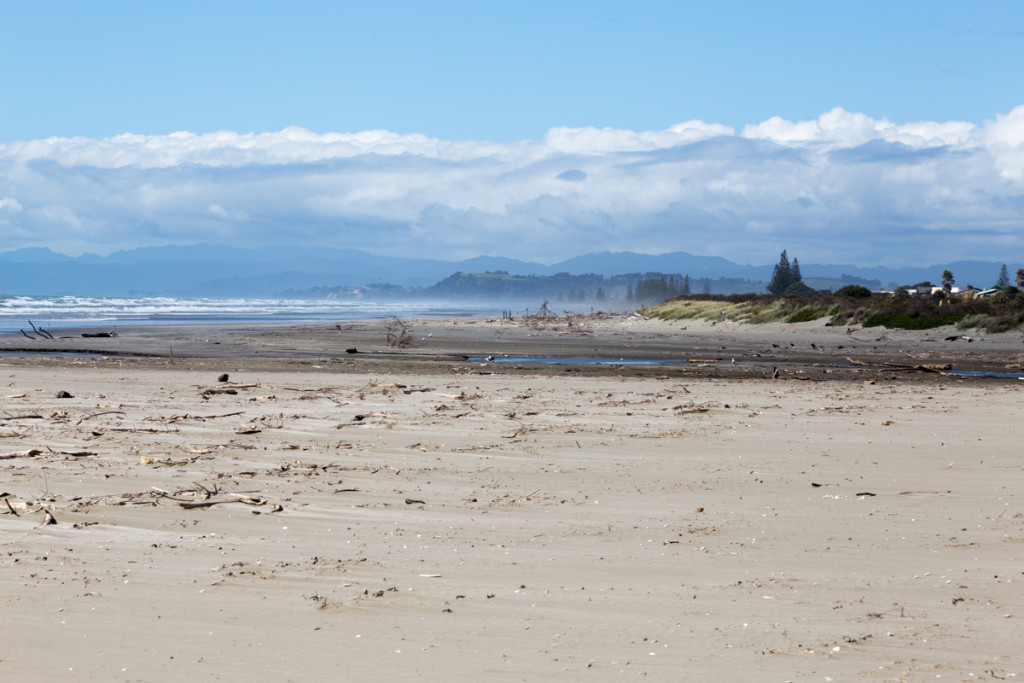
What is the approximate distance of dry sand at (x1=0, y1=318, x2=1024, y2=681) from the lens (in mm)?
4785

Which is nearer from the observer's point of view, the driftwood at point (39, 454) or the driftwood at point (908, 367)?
the driftwood at point (39, 454)

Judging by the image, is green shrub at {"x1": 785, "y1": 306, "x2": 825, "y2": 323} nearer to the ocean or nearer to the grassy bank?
the grassy bank

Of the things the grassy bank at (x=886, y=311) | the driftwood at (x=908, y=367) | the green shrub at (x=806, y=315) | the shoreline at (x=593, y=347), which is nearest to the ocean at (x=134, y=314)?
the shoreline at (x=593, y=347)

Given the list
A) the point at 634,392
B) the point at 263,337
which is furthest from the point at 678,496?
the point at 263,337

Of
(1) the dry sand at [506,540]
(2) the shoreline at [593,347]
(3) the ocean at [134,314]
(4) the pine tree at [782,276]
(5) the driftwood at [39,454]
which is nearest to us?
(1) the dry sand at [506,540]

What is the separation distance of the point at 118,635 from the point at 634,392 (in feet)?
42.5

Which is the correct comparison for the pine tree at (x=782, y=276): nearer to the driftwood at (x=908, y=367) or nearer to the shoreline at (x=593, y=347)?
the shoreline at (x=593, y=347)

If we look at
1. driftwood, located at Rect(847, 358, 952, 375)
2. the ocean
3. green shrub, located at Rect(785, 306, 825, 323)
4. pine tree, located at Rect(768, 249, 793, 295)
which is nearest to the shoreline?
driftwood, located at Rect(847, 358, 952, 375)

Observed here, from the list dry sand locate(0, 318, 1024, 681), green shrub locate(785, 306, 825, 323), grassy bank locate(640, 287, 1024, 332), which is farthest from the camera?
green shrub locate(785, 306, 825, 323)

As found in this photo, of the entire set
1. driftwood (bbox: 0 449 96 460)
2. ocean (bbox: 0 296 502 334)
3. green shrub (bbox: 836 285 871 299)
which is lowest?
driftwood (bbox: 0 449 96 460)

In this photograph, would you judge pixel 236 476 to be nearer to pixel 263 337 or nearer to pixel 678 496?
pixel 678 496

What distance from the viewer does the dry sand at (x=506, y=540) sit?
15.7 ft

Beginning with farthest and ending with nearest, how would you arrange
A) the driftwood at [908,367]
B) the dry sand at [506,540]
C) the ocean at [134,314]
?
the ocean at [134,314] < the driftwood at [908,367] < the dry sand at [506,540]

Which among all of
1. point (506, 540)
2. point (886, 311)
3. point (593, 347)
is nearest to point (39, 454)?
point (506, 540)
